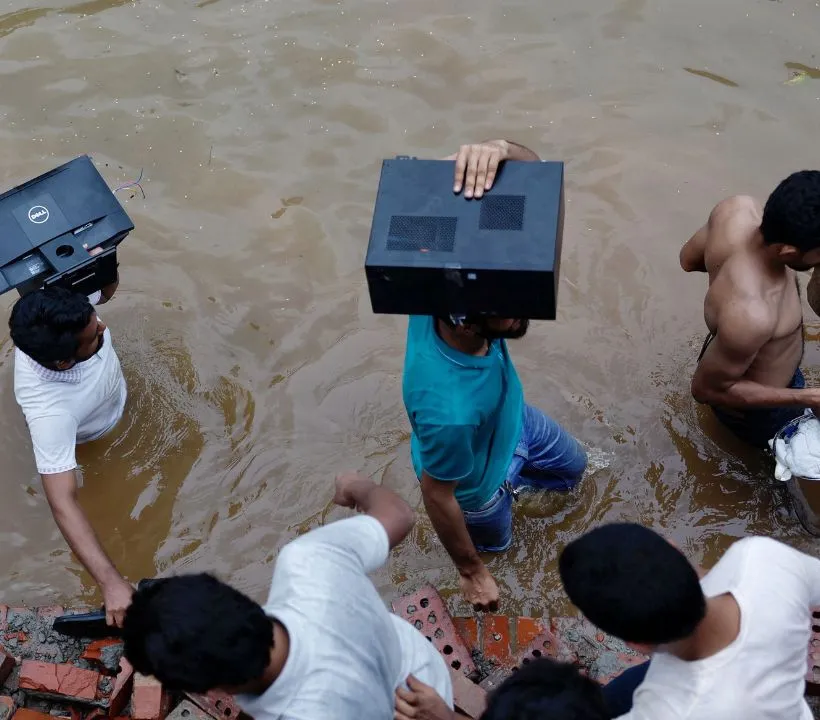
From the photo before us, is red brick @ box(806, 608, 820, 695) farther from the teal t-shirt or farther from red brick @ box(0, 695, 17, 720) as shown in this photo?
red brick @ box(0, 695, 17, 720)

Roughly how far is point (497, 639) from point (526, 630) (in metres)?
0.12

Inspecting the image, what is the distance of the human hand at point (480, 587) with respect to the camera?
3.37 m

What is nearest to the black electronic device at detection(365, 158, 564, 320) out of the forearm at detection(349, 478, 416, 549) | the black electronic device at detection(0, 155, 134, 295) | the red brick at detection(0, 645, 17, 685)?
the forearm at detection(349, 478, 416, 549)

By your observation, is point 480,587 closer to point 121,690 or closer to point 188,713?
point 188,713

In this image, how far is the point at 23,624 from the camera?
147 inches

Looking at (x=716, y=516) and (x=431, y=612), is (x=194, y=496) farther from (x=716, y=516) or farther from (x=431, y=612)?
(x=716, y=516)

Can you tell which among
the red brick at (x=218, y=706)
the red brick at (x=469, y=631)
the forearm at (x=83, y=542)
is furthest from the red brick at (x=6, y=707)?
the red brick at (x=469, y=631)

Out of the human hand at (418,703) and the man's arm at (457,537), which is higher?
the human hand at (418,703)

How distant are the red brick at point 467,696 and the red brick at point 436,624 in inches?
7.4

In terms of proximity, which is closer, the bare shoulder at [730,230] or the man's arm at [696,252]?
the bare shoulder at [730,230]

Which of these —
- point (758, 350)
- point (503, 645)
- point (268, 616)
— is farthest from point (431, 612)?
point (758, 350)

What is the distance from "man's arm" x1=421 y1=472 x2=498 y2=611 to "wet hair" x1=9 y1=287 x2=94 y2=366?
1.52 metres

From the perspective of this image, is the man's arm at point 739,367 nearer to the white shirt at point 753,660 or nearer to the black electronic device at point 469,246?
the black electronic device at point 469,246

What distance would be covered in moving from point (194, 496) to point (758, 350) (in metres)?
2.76
